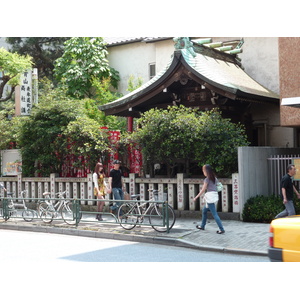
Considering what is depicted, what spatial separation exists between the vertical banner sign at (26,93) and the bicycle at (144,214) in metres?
9.18

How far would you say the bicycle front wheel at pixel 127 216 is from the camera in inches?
521

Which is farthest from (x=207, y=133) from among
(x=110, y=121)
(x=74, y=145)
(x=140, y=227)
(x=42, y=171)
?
(x=110, y=121)

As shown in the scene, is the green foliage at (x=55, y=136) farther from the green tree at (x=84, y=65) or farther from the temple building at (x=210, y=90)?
the green tree at (x=84, y=65)

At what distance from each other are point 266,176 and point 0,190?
12.0 meters

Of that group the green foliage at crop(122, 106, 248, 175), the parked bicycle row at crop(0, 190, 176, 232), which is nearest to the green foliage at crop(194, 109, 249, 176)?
the green foliage at crop(122, 106, 248, 175)

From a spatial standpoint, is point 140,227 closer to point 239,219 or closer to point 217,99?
point 239,219

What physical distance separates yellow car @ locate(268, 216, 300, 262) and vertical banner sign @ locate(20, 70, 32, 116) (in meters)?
15.7

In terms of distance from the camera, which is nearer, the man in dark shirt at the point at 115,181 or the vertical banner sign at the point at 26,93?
the man in dark shirt at the point at 115,181

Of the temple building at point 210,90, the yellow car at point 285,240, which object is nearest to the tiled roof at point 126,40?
the temple building at point 210,90

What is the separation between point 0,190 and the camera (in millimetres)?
21109

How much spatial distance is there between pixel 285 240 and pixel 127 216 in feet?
23.6

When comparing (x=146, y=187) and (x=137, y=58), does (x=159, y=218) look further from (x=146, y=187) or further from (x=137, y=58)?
(x=137, y=58)

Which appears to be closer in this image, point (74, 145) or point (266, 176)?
point (266, 176)

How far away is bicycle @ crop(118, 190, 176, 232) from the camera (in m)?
12.6
